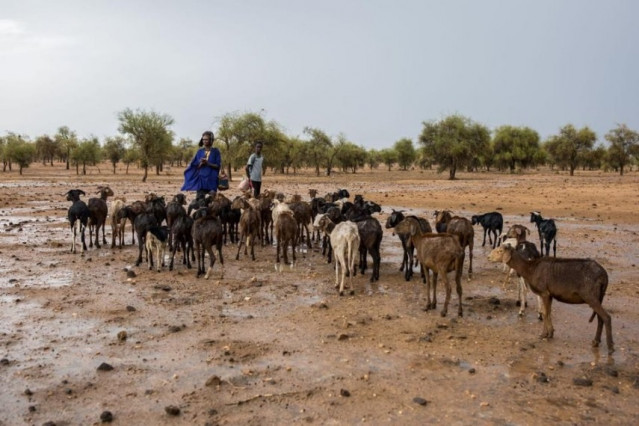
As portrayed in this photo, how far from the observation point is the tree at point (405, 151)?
315 ft

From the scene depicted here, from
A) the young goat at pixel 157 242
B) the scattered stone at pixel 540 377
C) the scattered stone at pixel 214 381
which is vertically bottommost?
the scattered stone at pixel 214 381

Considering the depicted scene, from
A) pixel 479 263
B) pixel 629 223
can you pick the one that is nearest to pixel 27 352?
pixel 479 263

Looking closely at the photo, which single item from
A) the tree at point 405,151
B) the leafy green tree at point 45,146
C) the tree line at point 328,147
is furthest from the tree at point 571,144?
the leafy green tree at point 45,146

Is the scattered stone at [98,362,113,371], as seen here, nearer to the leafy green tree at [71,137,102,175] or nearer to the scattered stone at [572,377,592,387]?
the scattered stone at [572,377,592,387]

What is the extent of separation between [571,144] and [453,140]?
24579 mm

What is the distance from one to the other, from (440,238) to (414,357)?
8.31ft

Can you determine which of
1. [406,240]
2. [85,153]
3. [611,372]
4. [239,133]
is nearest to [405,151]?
[239,133]

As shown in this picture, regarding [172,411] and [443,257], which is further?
[443,257]

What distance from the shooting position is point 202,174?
15531 millimetres

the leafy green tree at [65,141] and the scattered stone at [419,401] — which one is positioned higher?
the leafy green tree at [65,141]

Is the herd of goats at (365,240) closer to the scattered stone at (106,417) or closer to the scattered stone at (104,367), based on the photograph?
the scattered stone at (104,367)

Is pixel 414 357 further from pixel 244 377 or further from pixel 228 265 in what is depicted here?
pixel 228 265

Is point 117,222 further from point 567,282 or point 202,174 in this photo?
point 567,282

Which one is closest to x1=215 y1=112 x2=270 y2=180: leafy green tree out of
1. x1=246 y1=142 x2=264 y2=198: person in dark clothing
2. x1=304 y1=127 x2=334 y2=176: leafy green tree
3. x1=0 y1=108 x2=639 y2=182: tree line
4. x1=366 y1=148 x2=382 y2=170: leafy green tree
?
x1=0 y1=108 x2=639 y2=182: tree line
